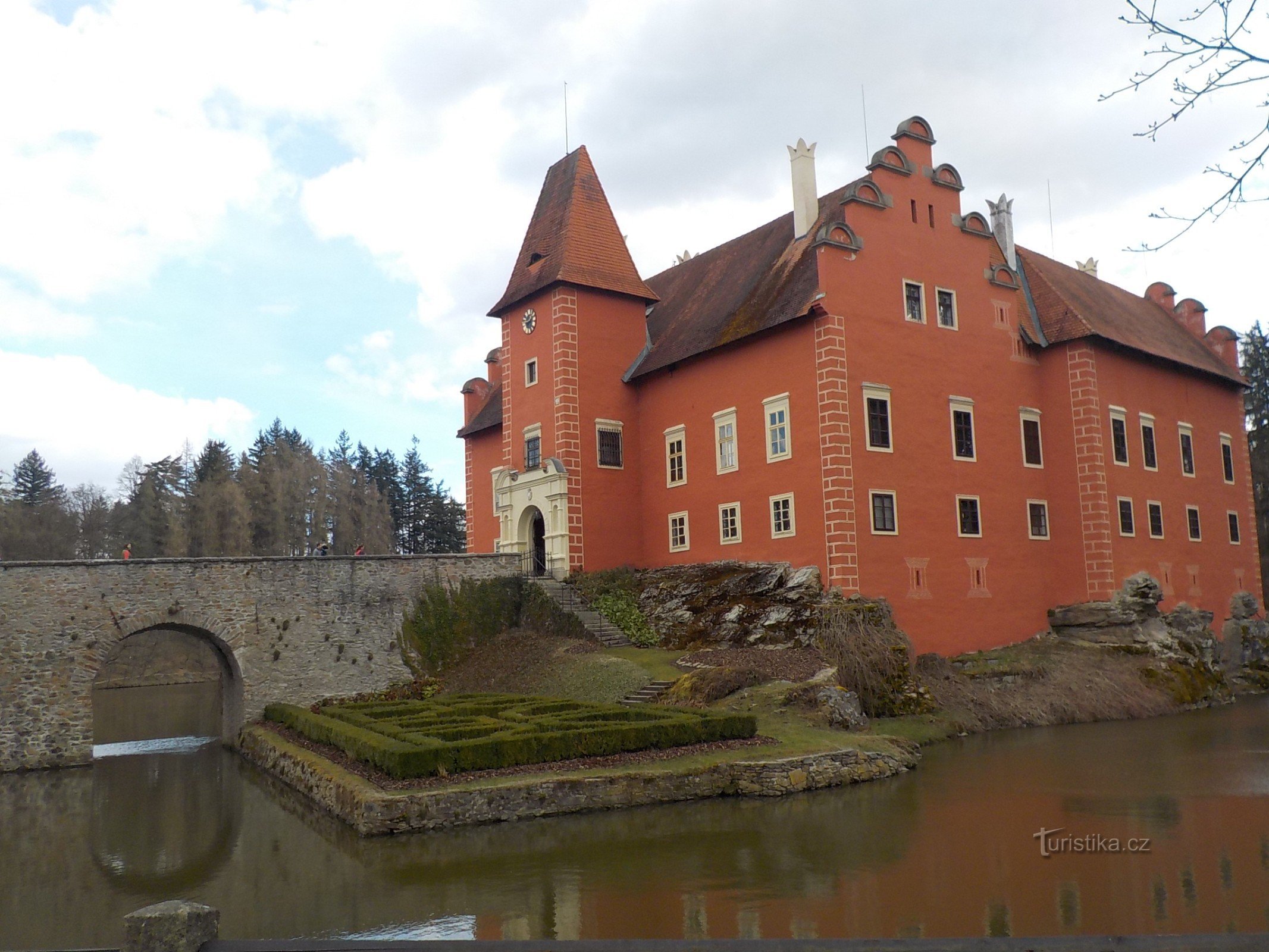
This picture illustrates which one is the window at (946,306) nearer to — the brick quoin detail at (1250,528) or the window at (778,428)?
the window at (778,428)

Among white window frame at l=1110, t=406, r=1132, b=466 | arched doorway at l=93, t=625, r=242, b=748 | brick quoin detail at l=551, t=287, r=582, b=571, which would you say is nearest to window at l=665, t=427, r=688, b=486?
brick quoin detail at l=551, t=287, r=582, b=571

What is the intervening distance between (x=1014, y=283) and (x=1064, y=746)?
16.0 metres

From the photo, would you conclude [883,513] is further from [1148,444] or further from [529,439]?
[529,439]

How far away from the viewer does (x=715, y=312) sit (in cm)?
3145

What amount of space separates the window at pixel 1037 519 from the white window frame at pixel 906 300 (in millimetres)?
6698

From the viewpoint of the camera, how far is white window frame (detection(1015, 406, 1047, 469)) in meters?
30.8

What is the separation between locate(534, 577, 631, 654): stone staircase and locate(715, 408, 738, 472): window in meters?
5.53

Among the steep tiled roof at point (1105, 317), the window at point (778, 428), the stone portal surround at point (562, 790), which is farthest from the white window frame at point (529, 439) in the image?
the steep tiled roof at point (1105, 317)

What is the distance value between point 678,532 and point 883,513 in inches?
272

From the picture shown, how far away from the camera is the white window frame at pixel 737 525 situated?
28.9 metres

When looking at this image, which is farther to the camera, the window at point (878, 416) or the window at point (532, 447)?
the window at point (532, 447)

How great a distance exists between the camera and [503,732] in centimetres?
1703

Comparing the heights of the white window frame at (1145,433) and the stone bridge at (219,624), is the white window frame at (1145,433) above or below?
above

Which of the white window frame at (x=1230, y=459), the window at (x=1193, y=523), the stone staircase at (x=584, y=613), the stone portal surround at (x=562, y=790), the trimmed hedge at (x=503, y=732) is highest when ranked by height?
the white window frame at (x=1230, y=459)
